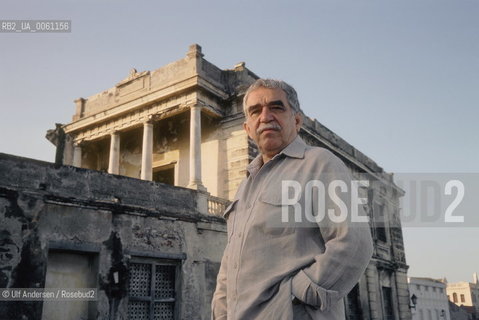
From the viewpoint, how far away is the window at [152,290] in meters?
8.93

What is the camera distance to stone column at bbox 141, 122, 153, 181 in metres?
13.3

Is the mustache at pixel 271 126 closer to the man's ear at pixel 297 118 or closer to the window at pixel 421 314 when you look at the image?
the man's ear at pixel 297 118

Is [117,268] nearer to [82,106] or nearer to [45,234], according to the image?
[45,234]

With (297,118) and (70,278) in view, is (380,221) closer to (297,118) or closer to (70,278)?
(70,278)

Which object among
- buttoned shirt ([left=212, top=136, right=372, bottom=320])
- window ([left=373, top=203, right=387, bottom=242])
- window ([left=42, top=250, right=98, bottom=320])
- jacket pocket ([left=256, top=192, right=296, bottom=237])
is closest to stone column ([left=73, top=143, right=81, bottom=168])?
window ([left=42, top=250, right=98, bottom=320])

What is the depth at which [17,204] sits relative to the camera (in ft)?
25.3

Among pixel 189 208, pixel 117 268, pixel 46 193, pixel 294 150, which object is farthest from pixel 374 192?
pixel 294 150

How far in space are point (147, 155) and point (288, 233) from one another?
12.2m

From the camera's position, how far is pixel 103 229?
8719mm

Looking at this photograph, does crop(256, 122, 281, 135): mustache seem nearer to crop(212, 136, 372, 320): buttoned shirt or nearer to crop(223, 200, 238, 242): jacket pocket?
crop(212, 136, 372, 320): buttoned shirt

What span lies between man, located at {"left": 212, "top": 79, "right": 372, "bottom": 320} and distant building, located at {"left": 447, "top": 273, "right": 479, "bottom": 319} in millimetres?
57009

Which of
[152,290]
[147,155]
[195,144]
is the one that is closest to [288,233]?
[152,290]

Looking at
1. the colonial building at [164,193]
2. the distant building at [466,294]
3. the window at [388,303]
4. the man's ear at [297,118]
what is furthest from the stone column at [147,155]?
the distant building at [466,294]

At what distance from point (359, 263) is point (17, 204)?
7.59m
